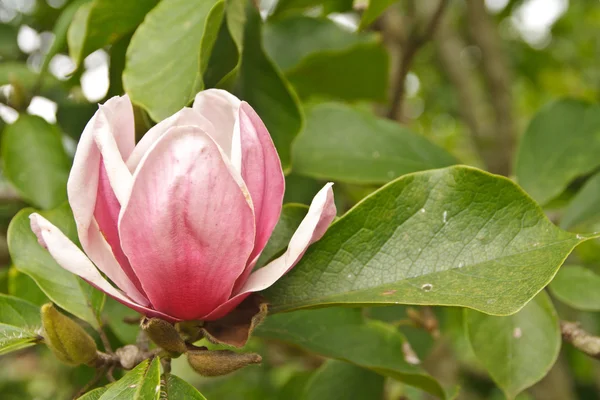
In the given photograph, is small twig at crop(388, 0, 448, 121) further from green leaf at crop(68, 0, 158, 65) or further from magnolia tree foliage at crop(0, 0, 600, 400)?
green leaf at crop(68, 0, 158, 65)

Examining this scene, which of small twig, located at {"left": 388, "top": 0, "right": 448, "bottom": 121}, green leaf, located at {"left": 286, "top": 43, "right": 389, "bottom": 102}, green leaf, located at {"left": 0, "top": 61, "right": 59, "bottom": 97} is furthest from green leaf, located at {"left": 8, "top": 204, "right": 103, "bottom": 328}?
small twig, located at {"left": 388, "top": 0, "right": 448, "bottom": 121}

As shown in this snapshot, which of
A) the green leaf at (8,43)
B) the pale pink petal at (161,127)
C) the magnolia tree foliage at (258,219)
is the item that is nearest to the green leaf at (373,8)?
the magnolia tree foliage at (258,219)

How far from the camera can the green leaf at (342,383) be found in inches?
36.9

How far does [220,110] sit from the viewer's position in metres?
0.55

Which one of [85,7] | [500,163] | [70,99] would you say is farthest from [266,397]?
[85,7]

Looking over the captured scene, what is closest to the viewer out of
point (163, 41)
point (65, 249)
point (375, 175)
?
point (65, 249)

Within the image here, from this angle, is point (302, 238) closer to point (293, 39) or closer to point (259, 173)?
point (259, 173)

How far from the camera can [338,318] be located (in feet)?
2.52

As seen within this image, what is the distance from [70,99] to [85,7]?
0.47m

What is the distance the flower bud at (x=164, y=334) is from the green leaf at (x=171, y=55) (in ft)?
0.65

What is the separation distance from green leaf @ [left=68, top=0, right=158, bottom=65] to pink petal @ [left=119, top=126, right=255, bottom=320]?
0.31 metres

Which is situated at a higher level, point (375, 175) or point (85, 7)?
point (85, 7)

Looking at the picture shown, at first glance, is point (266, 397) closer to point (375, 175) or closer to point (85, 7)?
point (375, 175)

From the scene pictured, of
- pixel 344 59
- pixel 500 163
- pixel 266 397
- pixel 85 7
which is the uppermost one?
pixel 85 7
